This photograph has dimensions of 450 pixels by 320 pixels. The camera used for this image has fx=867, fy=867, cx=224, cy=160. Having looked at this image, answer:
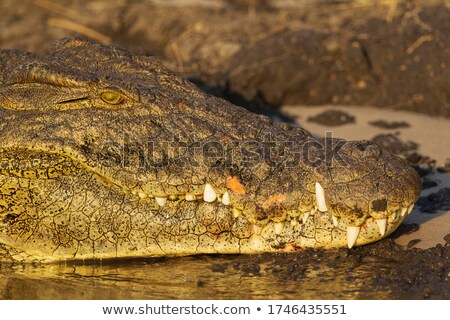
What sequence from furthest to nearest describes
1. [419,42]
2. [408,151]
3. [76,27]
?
[76,27] < [419,42] < [408,151]

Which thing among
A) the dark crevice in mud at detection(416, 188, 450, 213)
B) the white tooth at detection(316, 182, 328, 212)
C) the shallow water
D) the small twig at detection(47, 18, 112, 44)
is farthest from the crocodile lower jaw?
the small twig at detection(47, 18, 112, 44)

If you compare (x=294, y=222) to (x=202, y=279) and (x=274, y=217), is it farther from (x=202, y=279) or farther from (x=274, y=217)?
(x=202, y=279)

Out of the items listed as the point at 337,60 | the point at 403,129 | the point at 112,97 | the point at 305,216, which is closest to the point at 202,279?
Result: the point at 305,216

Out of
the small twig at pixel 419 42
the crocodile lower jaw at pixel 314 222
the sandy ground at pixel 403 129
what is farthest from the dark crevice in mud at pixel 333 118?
the crocodile lower jaw at pixel 314 222

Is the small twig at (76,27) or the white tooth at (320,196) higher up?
the small twig at (76,27)

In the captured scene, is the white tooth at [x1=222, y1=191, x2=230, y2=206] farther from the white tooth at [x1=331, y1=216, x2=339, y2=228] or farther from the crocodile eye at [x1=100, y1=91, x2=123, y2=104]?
the crocodile eye at [x1=100, y1=91, x2=123, y2=104]

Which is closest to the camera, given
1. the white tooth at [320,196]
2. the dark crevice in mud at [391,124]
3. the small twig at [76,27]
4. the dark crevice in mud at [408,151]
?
the white tooth at [320,196]

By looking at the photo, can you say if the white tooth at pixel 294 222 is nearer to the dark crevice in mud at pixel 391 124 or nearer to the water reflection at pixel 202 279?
the water reflection at pixel 202 279
